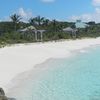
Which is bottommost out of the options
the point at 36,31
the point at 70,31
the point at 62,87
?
the point at 62,87

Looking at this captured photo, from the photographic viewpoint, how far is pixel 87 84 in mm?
18094

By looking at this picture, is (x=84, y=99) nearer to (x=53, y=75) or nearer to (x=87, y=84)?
(x=87, y=84)

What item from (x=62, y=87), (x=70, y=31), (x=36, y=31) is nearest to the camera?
(x=62, y=87)

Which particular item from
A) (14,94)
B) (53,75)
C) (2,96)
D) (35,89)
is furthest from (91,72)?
(2,96)

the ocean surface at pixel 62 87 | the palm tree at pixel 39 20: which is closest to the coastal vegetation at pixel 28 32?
the palm tree at pixel 39 20

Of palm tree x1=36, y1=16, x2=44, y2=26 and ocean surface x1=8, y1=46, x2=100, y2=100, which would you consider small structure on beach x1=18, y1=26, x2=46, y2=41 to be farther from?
ocean surface x1=8, y1=46, x2=100, y2=100

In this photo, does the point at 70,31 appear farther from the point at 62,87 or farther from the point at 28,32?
the point at 62,87

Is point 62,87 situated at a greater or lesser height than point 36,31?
lesser

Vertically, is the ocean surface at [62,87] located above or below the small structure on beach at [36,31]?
below

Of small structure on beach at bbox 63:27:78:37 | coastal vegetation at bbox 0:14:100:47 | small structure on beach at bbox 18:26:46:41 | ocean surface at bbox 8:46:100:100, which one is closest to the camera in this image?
ocean surface at bbox 8:46:100:100

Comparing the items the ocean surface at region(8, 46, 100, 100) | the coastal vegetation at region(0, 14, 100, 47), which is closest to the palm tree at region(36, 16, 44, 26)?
the coastal vegetation at region(0, 14, 100, 47)

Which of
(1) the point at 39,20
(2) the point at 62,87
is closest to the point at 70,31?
(1) the point at 39,20

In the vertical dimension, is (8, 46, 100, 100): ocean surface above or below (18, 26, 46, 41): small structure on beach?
below

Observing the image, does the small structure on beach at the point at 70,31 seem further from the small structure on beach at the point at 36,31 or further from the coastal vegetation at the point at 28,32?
the small structure on beach at the point at 36,31
